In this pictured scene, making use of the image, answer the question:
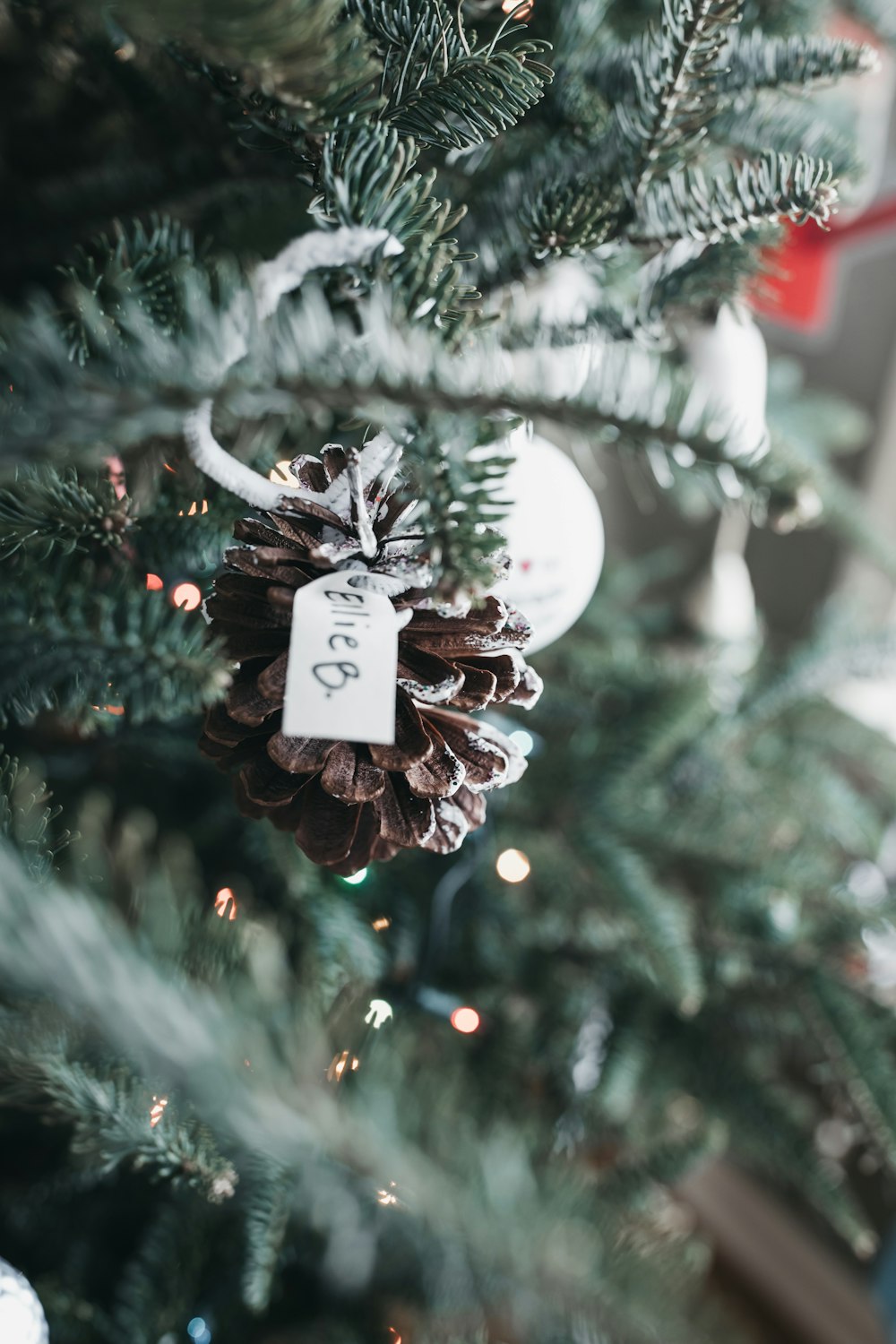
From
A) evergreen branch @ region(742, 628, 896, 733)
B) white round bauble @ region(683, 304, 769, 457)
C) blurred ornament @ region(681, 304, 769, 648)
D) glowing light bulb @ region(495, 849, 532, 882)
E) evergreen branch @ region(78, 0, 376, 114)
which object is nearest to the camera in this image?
evergreen branch @ region(78, 0, 376, 114)

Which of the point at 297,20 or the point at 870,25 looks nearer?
the point at 297,20

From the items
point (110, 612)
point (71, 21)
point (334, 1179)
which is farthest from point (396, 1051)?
point (71, 21)

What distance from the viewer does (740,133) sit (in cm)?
37

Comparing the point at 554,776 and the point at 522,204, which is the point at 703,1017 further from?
the point at 522,204

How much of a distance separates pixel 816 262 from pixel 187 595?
2.11 ft

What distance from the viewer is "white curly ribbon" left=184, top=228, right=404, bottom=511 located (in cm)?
26

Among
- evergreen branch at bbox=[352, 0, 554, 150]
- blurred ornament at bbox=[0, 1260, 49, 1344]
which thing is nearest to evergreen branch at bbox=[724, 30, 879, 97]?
evergreen branch at bbox=[352, 0, 554, 150]

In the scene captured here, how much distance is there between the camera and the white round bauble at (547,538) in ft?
1.11

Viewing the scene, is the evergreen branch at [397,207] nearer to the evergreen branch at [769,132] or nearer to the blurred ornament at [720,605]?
the evergreen branch at [769,132]

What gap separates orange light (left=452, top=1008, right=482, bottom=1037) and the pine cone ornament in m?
0.19

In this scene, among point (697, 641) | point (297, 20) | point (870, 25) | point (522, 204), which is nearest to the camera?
point (297, 20)

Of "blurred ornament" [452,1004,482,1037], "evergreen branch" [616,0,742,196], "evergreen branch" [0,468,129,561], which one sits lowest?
"blurred ornament" [452,1004,482,1037]

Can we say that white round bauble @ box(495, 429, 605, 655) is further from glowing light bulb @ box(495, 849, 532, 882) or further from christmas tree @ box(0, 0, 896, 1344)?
glowing light bulb @ box(495, 849, 532, 882)

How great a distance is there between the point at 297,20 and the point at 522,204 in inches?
5.4
